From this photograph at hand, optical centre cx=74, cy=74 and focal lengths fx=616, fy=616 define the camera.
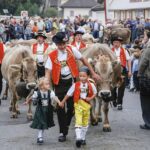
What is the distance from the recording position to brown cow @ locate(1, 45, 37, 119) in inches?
515

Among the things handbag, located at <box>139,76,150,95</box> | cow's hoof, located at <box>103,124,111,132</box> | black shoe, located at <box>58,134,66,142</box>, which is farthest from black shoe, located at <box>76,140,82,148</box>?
handbag, located at <box>139,76,150,95</box>

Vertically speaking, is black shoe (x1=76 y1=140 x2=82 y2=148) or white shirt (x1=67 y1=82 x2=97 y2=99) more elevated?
white shirt (x1=67 y1=82 x2=97 y2=99)

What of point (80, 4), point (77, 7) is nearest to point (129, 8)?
point (77, 7)

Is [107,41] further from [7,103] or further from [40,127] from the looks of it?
[40,127]

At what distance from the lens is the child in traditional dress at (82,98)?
34.3 feet

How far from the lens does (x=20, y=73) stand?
1355 cm

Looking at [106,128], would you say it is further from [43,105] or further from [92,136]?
[43,105]

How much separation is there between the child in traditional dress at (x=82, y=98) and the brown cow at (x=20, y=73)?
2292 millimetres

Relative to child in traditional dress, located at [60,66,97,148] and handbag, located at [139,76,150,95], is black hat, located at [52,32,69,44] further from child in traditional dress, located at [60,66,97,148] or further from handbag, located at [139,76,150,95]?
handbag, located at [139,76,150,95]

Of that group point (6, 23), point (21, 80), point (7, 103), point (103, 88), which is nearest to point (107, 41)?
point (6, 23)

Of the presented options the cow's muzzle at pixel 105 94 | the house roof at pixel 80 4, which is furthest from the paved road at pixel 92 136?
the house roof at pixel 80 4

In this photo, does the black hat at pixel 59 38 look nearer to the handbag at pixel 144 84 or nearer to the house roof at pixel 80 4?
the handbag at pixel 144 84

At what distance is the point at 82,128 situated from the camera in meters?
10.4

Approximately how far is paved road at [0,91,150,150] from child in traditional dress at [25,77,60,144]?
349 mm
